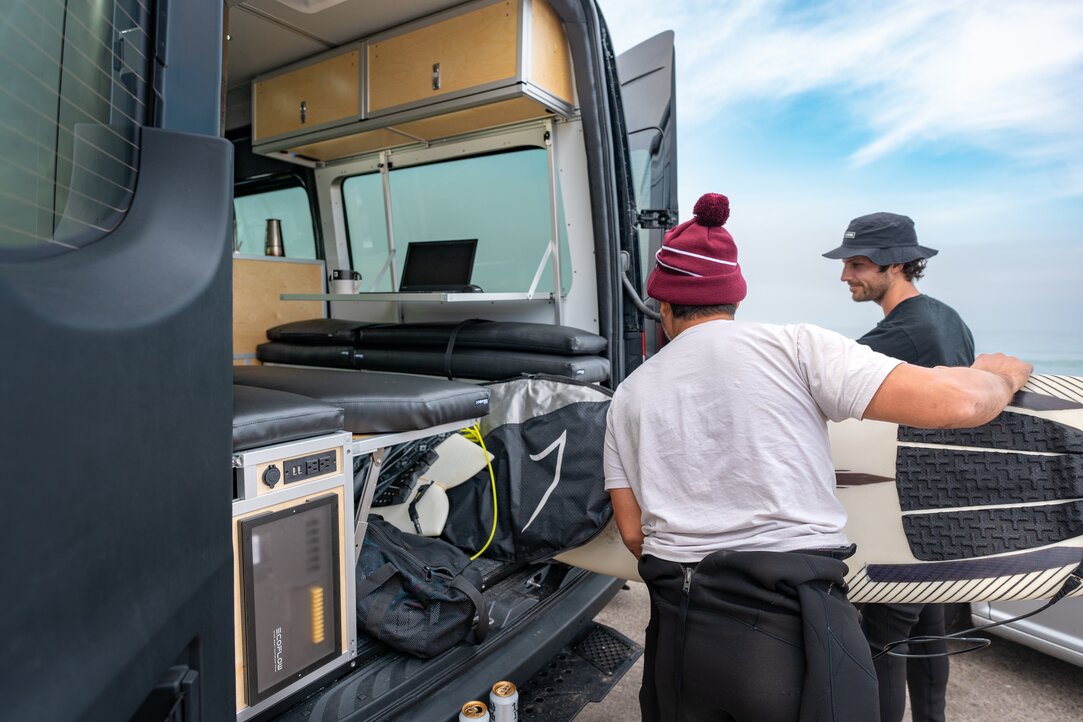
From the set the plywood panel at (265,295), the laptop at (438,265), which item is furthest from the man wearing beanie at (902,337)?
the plywood panel at (265,295)

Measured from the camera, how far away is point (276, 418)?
134 cm

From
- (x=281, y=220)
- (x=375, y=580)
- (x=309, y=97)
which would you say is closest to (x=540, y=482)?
(x=375, y=580)

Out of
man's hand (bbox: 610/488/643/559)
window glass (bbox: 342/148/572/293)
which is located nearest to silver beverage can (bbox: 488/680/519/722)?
man's hand (bbox: 610/488/643/559)

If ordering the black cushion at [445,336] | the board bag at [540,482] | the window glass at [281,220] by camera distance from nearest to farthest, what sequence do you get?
1. the board bag at [540,482]
2. the black cushion at [445,336]
3. the window glass at [281,220]

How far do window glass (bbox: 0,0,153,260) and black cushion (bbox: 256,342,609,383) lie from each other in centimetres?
203

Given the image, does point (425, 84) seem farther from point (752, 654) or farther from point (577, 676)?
point (752, 654)

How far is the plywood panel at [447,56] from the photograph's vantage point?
9.73 ft

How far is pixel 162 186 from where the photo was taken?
2.56 ft

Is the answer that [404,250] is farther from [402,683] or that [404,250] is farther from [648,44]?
[402,683]

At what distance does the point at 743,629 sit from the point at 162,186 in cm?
127

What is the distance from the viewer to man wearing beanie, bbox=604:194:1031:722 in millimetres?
1236

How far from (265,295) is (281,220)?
2.71 feet

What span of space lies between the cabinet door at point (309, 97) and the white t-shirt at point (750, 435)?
2976 mm

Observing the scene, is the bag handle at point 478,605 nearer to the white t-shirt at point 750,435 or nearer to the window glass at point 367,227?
the white t-shirt at point 750,435
